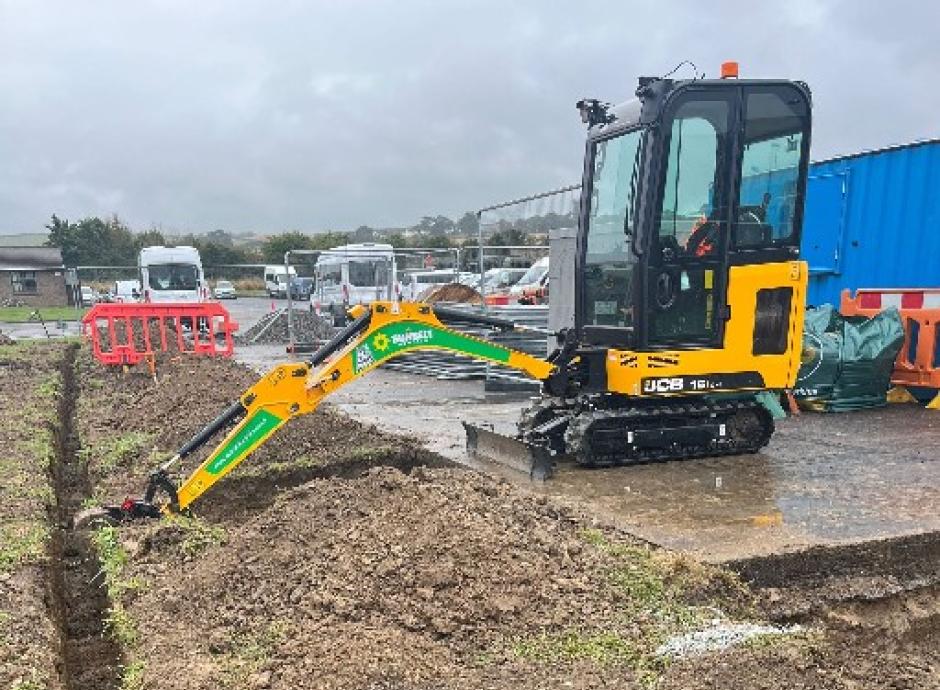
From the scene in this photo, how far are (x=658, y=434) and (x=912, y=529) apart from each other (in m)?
1.97

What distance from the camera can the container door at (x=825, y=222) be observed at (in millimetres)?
10695

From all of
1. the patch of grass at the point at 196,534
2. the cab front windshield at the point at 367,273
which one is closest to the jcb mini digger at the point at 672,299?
the patch of grass at the point at 196,534

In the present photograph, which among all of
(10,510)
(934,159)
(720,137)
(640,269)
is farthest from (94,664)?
(934,159)

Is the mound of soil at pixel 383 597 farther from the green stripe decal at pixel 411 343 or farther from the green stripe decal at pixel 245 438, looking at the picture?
the green stripe decal at pixel 411 343

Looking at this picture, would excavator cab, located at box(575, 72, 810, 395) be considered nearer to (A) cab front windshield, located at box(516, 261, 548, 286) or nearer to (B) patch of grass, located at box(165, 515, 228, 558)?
(B) patch of grass, located at box(165, 515, 228, 558)

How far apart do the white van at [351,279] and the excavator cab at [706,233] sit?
12080 mm

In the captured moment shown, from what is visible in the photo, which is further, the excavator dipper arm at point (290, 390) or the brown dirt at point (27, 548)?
the excavator dipper arm at point (290, 390)

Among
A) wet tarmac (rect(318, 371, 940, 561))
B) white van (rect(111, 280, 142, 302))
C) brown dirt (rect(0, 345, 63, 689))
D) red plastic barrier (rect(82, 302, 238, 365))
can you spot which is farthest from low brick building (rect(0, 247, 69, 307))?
wet tarmac (rect(318, 371, 940, 561))

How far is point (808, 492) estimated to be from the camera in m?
5.69

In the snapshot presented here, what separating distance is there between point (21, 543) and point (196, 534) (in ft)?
3.62

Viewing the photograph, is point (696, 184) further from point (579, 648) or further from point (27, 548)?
point (27, 548)

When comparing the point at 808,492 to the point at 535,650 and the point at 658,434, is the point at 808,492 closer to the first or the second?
the point at 658,434

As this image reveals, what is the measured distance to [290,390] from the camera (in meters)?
5.47

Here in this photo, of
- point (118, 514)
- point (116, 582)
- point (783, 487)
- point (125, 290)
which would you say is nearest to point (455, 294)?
point (783, 487)
